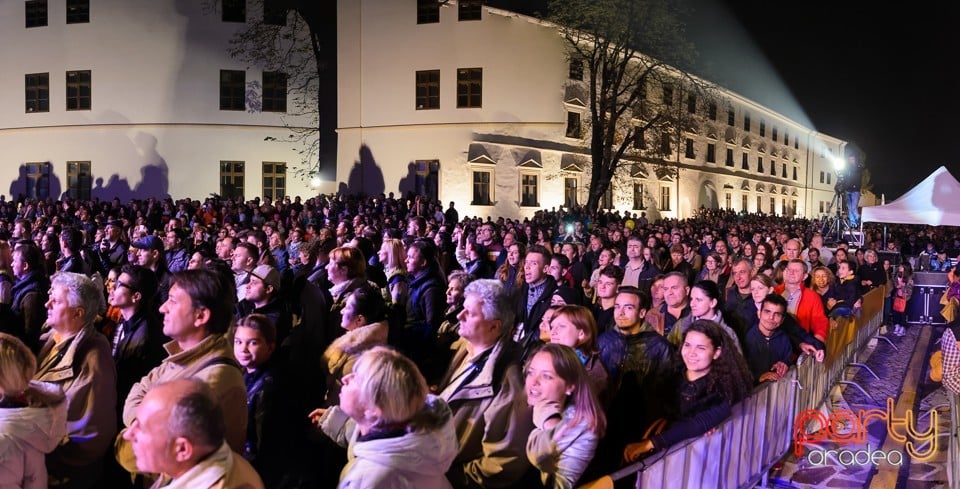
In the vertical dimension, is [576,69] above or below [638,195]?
above

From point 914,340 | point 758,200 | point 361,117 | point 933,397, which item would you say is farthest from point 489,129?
point 758,200

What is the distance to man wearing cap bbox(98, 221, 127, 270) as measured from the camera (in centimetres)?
1082

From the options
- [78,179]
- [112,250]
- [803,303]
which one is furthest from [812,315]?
[78,179]

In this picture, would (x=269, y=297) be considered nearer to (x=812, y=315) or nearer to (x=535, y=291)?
(x=535, y=291)

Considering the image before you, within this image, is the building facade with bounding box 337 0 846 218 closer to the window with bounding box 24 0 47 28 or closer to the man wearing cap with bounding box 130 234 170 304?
the window with bounding box 24 0 47 28

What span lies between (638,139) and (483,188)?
23.2 ft

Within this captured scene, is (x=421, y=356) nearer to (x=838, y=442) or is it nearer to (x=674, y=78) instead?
(x=838, y=442)

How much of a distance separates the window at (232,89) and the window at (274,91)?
91 cm

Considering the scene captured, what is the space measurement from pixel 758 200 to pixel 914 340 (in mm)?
51348

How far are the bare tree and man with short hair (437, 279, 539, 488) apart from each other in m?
28.8

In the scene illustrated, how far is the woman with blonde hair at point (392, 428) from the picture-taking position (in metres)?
3.07

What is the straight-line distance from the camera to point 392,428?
10.3 ft

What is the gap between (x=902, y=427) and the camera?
30.8ft

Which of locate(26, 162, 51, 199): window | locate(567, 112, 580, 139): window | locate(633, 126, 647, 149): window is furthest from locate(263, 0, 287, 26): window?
locate(633, 126, 647, 149): window
